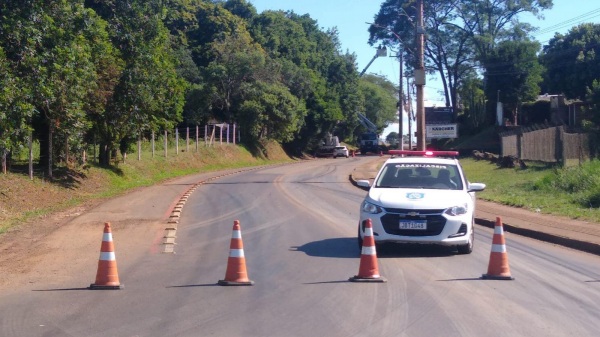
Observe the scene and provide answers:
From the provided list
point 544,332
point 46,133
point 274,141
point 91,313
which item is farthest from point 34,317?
point 274,141

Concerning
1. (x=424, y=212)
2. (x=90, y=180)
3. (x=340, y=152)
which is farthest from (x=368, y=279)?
(x=340, y=152)

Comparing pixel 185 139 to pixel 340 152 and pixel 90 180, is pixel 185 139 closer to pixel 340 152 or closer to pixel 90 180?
pixel 340 152

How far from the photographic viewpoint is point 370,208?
41.8 feet

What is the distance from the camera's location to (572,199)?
21547 millimetres

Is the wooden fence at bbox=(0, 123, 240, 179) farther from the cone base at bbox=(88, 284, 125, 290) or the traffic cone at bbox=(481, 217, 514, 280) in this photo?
the traffic cone at bbox=(481, 217, 514, 280)

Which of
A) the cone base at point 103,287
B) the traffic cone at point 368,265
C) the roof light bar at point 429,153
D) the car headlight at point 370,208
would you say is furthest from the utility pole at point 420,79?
the cone base at point 103,287

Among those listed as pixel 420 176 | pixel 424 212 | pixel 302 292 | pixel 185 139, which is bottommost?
pixel 302 292

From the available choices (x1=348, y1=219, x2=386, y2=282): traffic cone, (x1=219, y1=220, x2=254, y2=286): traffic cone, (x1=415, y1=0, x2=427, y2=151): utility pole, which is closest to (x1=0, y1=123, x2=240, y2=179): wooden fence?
(x1=415, y1=0, x2=427, y2=151): utility pole

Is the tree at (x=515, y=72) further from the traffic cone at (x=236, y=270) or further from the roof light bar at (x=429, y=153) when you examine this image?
the traffic cone at (x=236, y=270)

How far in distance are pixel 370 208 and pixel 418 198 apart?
82cm

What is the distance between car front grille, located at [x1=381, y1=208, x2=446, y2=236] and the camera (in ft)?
40.4

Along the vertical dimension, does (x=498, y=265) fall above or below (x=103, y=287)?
above

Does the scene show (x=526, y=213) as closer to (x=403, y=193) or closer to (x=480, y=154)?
(x=403, y=193)

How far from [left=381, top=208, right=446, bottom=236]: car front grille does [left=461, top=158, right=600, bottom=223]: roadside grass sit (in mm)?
6665
